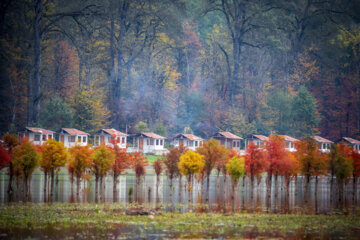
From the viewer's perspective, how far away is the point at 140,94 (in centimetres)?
16175

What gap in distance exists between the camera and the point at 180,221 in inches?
1981

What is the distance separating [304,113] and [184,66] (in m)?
49.9

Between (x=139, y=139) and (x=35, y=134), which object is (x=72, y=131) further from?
(x=139, y=139)

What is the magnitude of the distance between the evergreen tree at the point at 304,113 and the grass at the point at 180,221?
314ft

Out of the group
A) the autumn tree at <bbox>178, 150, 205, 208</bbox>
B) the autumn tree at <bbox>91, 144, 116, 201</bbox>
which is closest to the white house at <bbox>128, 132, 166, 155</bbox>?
the autumn tree at <bbox>178, 150, 205, 208</bbox>

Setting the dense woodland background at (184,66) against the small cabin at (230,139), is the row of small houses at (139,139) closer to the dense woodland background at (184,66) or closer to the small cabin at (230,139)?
the small cabin at (230,139)

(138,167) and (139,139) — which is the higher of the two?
(139,139)

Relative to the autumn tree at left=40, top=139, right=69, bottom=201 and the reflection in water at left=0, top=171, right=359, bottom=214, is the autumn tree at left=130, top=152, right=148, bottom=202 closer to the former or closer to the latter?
the reflection in water at left=0, top=171, right=359, bottom=214

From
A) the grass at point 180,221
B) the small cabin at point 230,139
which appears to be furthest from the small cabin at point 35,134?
the grass at point 180,221

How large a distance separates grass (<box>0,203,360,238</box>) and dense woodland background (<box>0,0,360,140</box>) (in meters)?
78.4

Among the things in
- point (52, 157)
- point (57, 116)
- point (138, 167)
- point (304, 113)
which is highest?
point (304, 113)

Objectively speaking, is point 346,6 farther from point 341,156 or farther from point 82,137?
point 341,156

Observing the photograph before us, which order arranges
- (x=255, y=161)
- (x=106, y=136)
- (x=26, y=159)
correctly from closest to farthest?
(x=26, y=159), (x=255, y=161), (x=106, y=136)

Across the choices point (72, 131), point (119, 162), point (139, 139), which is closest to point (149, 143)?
point (139, 139)
